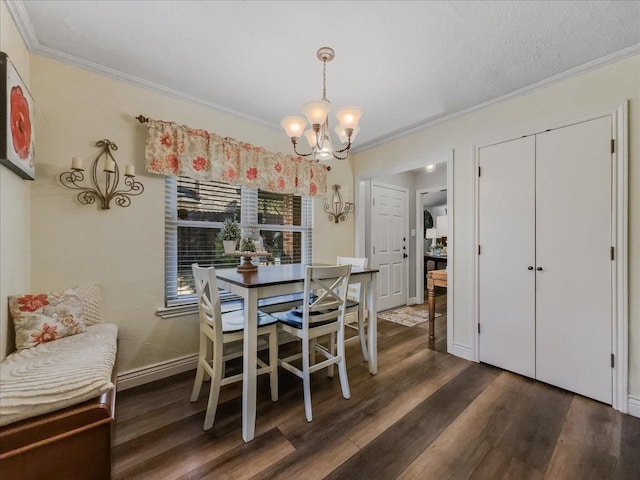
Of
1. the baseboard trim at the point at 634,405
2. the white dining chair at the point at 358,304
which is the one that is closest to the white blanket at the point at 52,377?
the white dining chair at the point at 358,304

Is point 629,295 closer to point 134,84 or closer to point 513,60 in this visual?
point 513,60

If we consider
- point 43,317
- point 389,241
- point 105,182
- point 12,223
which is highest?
point 105,182

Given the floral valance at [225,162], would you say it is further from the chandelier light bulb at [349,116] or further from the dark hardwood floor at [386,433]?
the dark hardwood floor at [386,433]

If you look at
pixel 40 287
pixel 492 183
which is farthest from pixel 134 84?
pixel 492 183

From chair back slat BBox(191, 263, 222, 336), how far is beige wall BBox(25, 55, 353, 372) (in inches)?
27.4

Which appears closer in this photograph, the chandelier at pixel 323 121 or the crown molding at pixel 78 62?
the crown molding at pixel 78 62

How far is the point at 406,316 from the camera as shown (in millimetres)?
4109

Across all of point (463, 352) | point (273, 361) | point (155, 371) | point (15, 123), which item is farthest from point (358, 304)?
point (15, 123)

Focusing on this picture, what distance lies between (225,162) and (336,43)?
1425mm

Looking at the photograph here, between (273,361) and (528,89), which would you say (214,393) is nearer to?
(273,361)

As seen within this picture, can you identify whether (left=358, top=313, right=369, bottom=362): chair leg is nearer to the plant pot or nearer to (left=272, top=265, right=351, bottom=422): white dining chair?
(left=272, top=265, right=351, bottom=422): white dining chair

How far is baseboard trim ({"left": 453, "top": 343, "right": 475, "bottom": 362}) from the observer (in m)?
2.67

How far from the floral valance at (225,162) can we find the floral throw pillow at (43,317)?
111 centimetres

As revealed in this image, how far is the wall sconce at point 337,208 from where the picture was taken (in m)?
3.66
